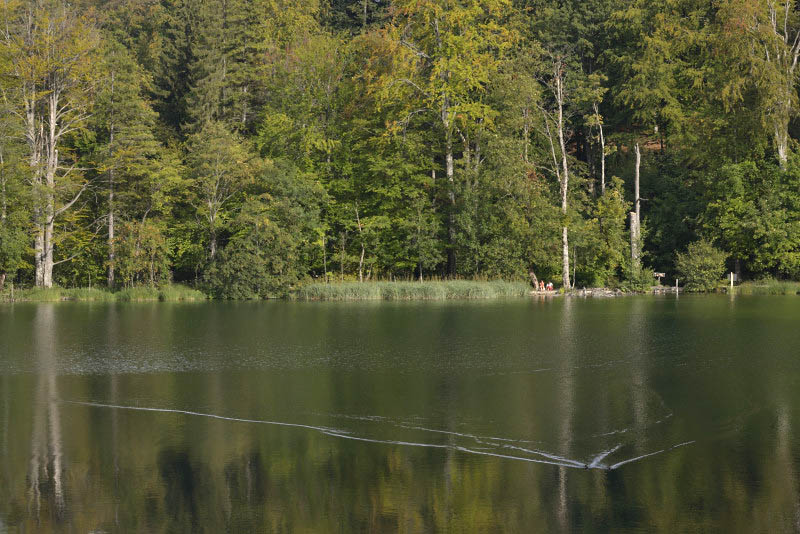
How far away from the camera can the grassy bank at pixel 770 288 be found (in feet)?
145

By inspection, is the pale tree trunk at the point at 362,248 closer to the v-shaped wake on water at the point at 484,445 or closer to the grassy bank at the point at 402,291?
the grassy bank at the point at 402,291

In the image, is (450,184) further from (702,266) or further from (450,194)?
(702,266)

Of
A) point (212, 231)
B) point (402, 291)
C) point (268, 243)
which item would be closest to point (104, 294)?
point (212, 231)

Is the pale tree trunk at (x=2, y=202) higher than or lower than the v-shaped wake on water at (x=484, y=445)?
higher

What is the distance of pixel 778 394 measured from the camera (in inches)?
596

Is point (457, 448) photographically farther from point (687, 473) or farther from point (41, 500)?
point (41, 500)

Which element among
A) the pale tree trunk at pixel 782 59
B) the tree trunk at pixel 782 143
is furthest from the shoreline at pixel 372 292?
the pale tree trunk at pixel 782 59

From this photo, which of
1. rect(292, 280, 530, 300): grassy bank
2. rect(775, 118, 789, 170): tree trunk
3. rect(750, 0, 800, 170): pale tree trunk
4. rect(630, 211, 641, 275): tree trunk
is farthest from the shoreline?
rect(750, 0, 800, 170): pale tree trunk

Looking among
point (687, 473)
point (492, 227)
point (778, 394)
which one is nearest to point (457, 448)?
point (687, 473)

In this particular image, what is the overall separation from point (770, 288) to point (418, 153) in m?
20.1

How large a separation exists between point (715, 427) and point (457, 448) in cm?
393

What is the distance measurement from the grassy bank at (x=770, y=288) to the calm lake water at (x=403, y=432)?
21.2 metres

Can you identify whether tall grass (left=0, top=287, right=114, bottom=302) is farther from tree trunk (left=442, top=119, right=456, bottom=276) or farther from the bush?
the bush

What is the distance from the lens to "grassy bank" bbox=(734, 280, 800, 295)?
145ft
